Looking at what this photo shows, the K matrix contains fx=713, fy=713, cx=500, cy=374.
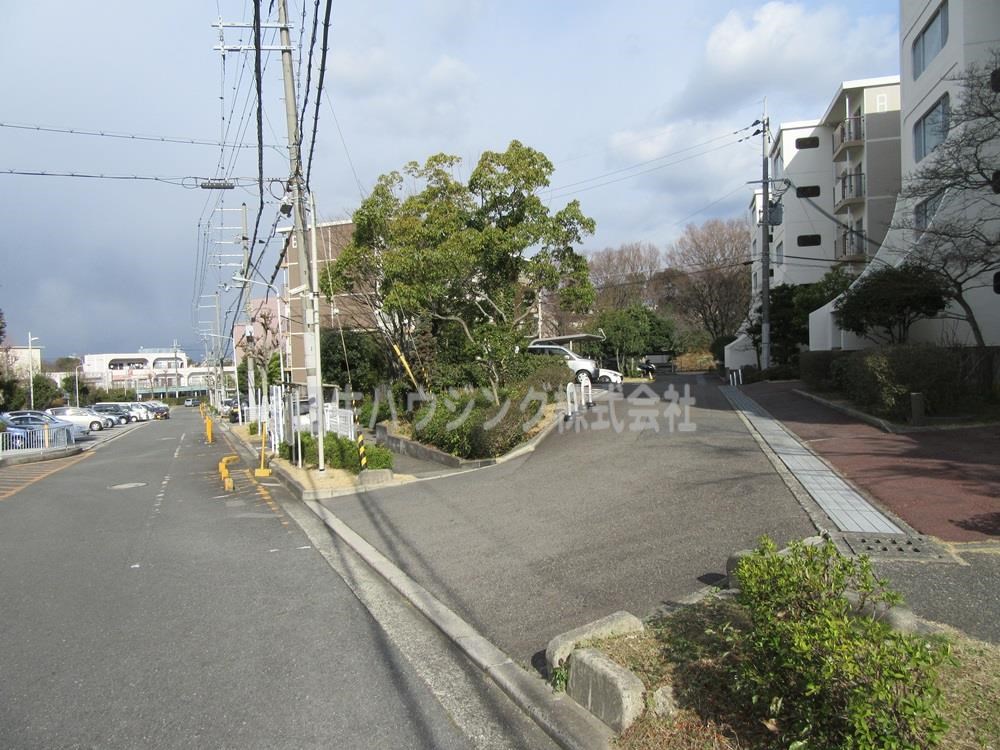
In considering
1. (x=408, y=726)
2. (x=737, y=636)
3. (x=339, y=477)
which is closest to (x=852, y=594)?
(x=737, y=636)

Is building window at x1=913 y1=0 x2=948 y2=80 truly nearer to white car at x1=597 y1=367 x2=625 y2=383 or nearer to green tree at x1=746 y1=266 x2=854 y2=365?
green tree at x1=746 y1=266 x2=854 y2=365

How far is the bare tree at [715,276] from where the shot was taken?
161 feet

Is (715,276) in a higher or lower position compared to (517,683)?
higher

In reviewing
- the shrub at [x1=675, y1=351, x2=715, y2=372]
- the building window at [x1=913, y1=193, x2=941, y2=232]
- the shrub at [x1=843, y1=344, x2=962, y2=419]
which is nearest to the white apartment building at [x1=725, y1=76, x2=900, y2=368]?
the building window at [x1=913, y1=193, x2=941, y2=232]

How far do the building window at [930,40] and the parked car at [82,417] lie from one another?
42.7 meters

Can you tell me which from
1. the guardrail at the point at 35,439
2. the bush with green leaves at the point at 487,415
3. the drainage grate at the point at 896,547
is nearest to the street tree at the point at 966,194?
the bush with green leaves at the point at 487,415

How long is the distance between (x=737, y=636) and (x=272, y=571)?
5.13 metres

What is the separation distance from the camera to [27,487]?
15625mm

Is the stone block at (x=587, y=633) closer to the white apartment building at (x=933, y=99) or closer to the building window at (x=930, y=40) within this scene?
the white apartment building at (x=933, y=99)

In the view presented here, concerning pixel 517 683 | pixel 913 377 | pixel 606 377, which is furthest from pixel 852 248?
pixel 517 683

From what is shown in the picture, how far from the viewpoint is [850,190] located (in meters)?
35.2

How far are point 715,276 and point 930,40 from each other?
29.3 metres

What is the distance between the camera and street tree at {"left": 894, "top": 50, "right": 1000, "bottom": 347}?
524 inches

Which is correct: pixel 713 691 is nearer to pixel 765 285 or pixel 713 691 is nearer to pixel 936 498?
pixel 936 498
